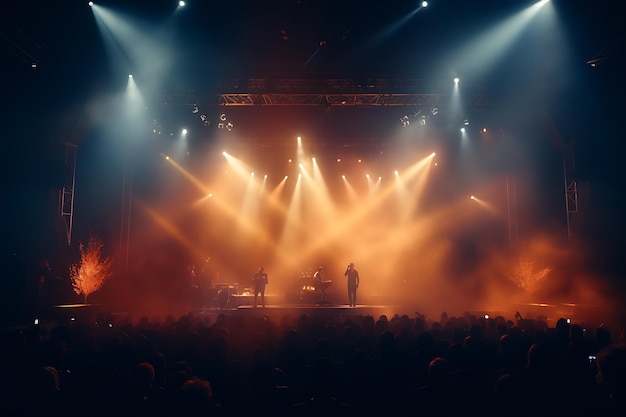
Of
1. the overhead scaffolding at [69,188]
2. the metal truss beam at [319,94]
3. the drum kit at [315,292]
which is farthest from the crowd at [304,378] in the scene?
the drum kit at [315,292]

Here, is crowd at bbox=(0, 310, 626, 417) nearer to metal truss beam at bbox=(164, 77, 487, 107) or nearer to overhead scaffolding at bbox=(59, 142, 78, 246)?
overhead scaffolding at bbox=(59, 142, 78, 246)

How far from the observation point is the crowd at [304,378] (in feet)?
12.0

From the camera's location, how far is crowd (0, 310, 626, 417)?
3662mm

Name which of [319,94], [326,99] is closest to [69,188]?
[319,94]

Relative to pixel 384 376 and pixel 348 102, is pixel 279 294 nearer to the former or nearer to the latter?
pixel 348 102

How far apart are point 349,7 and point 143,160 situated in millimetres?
10741

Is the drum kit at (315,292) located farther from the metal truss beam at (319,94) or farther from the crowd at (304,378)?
the crowd at (304,378)

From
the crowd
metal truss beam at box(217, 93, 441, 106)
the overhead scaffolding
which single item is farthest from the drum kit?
the crowd

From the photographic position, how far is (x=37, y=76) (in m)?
12.9

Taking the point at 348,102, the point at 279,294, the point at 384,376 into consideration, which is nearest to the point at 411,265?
the point at 279,294

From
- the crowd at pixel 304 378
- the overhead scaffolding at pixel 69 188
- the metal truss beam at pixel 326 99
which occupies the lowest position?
the crowd at pixel 304 378

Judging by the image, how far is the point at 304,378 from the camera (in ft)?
16.0

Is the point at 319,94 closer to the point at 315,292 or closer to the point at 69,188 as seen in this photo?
the point at 69,188

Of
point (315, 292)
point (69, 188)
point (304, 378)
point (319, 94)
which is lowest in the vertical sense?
point (304, 378)
